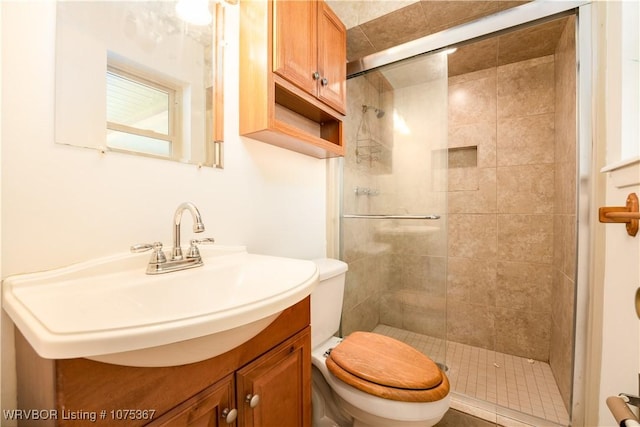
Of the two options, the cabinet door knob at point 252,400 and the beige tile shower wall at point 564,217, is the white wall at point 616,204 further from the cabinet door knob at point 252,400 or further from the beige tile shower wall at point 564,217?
the cabinet door knob at point 252,400

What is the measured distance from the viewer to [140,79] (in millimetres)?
785

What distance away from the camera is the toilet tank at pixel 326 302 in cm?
109

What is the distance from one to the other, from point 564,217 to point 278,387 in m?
1.69

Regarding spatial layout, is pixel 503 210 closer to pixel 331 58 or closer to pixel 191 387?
pixel 331 58

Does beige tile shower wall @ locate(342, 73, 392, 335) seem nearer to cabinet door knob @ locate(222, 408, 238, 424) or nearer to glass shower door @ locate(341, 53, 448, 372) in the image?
glass shower door @ locate(341, 53, 448, 372)

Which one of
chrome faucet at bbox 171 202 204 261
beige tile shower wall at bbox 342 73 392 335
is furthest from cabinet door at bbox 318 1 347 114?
chrome faucet at bbox 171 202 204 261

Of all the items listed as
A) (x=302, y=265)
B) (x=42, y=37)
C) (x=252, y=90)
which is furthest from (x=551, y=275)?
(x=42, y=37)

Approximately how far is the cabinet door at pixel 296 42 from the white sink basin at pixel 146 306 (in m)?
0.74

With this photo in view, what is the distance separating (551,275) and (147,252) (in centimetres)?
227

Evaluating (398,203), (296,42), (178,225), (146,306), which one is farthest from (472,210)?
(146,306)

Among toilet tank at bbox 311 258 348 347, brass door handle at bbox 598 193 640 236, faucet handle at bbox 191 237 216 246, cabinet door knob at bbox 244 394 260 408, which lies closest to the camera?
cabinet door knob at bbox 244 394 260 408

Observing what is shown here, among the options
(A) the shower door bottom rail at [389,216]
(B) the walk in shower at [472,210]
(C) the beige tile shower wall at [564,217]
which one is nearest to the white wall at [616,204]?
(C) the beige tile shower wall at [564,217]

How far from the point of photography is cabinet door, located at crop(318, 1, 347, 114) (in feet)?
3.84

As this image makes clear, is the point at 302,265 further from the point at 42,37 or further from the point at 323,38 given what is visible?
the point at 323,38
